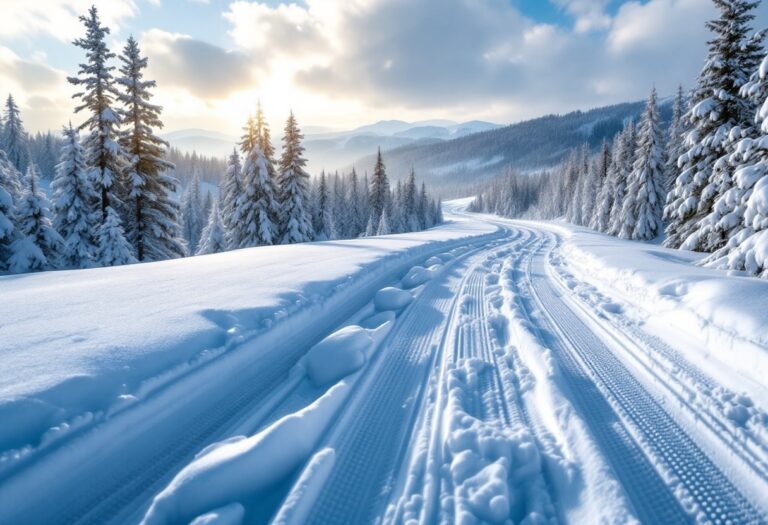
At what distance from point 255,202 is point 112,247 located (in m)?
9.39

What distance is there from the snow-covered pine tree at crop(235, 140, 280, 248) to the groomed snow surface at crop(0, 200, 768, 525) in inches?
675

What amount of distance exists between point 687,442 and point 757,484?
0.45 metres

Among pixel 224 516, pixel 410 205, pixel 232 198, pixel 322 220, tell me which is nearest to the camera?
pixel 224 516

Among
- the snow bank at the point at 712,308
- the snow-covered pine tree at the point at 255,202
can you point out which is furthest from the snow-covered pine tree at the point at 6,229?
the snow bank at the point at 712,308

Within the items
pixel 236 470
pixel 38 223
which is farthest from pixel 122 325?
pixel 38 223

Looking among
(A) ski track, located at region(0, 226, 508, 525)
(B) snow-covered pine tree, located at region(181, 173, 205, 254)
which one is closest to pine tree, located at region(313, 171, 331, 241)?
(B) snow-covered pine tree, located at region(181, 173, 205, 254)

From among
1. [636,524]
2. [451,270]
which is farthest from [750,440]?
[451,270]

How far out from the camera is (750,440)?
275 cm

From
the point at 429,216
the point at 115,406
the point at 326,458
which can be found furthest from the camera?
the point at 429,216

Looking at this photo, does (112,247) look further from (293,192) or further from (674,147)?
(674,147)

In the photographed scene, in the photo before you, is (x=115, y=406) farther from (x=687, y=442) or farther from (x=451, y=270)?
(x=451, y=270)

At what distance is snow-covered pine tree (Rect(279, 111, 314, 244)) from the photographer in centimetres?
2406

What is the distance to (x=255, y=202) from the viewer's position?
898 inches

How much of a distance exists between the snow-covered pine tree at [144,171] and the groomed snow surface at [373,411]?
40.7 feet
